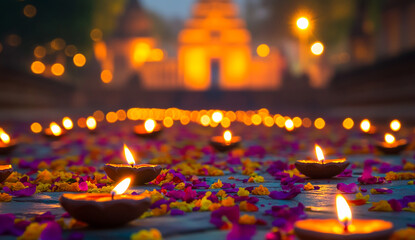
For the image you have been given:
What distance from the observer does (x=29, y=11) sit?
2964 centimetres

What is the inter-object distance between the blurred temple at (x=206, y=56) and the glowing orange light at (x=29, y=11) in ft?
103

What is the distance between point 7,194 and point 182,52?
60.0 m

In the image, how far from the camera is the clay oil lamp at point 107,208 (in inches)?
129

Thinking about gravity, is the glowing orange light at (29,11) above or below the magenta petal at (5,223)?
above

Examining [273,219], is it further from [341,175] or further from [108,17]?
[108,17]

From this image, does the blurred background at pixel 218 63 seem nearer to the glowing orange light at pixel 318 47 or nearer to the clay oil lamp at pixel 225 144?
the glowing orange light at pixel 318 47

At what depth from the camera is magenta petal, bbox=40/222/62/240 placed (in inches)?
121

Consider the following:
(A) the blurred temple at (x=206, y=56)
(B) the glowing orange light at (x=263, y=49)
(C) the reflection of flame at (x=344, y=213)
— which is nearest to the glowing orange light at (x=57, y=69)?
(A) the blurred temple at (x=206, y=56)

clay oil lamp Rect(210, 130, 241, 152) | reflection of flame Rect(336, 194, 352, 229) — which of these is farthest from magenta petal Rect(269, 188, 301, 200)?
clay oil lamp Rect(210, 130, 241, 152)

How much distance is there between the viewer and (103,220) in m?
3.32

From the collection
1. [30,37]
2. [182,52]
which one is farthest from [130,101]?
[182,52]

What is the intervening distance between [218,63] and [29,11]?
36.5 m

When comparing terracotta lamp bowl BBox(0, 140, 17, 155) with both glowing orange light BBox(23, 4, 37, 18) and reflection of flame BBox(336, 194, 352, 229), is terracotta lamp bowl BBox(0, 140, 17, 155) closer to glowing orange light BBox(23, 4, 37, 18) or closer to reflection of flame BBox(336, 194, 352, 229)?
reflection of flame BBox(336, 194, 352, 229)

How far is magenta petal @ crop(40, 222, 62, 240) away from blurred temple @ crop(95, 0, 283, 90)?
57484mm
